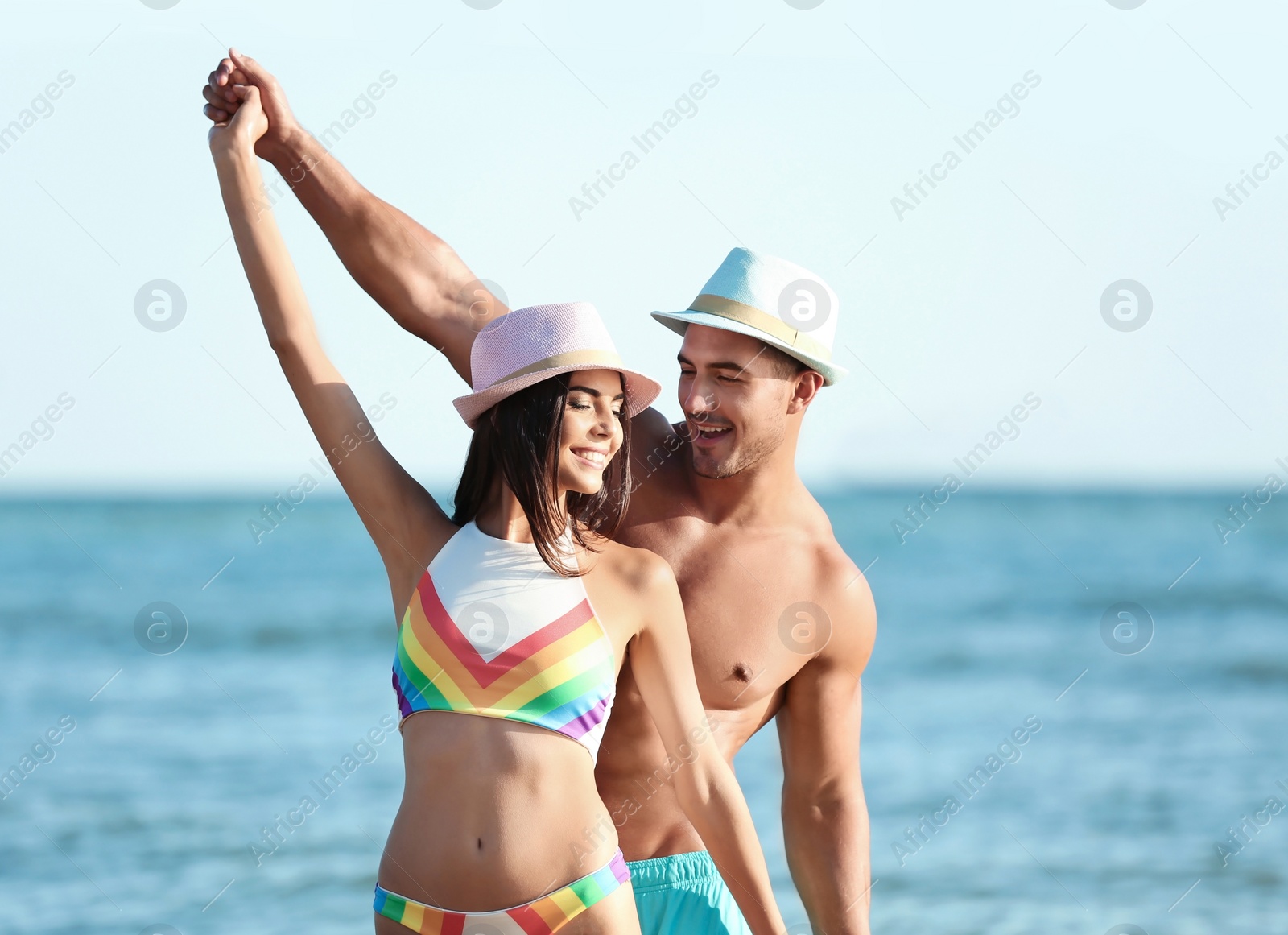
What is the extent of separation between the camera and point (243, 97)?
3002 millimetres

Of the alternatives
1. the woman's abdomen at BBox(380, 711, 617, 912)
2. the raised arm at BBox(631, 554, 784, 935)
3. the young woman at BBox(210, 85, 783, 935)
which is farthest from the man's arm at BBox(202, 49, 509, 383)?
the woman's abdomen at BBox(380, 711, 617, 912)

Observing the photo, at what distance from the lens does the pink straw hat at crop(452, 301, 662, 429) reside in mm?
2619

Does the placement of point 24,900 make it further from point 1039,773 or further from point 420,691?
point 1039,773

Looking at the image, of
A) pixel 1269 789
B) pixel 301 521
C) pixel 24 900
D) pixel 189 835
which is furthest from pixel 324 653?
pixel 301 521

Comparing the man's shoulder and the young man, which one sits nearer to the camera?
the young man

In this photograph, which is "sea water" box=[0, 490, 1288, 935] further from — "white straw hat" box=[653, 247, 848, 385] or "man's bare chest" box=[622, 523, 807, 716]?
"white straw hat" box=[653, 247, 848, 385]

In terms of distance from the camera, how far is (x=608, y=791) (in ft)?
10.8

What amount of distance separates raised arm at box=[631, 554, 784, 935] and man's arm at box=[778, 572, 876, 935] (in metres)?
0.78

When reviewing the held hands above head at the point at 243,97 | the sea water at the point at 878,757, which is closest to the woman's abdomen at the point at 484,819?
the held hands above head at the point at 243,97

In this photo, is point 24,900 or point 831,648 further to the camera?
point 24,900

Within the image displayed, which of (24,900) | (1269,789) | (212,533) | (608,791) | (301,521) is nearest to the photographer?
(608,791)

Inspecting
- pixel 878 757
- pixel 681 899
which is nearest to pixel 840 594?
pixel 681 899

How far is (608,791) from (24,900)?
5.42 m

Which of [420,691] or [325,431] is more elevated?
[325,431]
